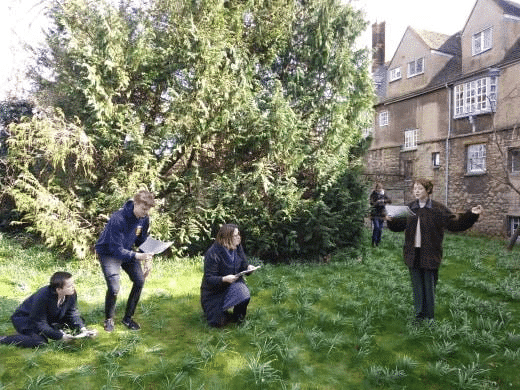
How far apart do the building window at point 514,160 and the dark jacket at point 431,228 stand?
16.4m

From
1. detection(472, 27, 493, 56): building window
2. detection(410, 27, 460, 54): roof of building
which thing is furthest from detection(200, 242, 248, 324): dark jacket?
detection(410, 27, 460, 54): roof of building

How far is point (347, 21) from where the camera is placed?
12.1m

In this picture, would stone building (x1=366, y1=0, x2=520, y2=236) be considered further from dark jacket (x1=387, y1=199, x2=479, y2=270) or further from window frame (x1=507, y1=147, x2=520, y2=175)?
dark jacket (x1=387, y1=199, x2=479, y2=270)

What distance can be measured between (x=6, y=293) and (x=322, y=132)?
8749 millimetres

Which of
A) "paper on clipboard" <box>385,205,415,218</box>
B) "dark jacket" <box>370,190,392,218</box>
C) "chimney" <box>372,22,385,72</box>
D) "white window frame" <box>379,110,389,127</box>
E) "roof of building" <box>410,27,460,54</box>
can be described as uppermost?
"chimney" <box>372,22,385,72</box>

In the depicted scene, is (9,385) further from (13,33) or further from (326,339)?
(13,33)

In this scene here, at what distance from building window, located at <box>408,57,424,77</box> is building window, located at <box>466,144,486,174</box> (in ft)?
20.2

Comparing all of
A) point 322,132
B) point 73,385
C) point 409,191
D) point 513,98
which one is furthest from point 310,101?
point 409,191

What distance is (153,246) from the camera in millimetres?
5863

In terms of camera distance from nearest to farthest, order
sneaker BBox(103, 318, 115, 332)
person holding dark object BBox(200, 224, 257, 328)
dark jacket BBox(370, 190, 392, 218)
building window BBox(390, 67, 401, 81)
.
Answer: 1. sneaker BBox(103, 318, 115, 332)
2. person holding dark object BBox(200, 224, 257, 328)
3. dark jacket BBox(370, 190, 392, 218)
4. building window BBox(390, 67, 401, 81)

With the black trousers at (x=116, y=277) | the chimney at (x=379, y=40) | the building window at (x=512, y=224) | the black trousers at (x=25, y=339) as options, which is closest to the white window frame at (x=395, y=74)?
the chimney at (x=379, y=40)

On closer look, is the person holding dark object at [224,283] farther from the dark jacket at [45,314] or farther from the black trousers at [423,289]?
the black trousers at [423,289]

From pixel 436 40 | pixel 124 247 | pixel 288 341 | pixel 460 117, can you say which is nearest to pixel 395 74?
pixel 436 40

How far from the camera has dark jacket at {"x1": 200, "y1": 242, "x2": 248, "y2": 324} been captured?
20.0 ft
